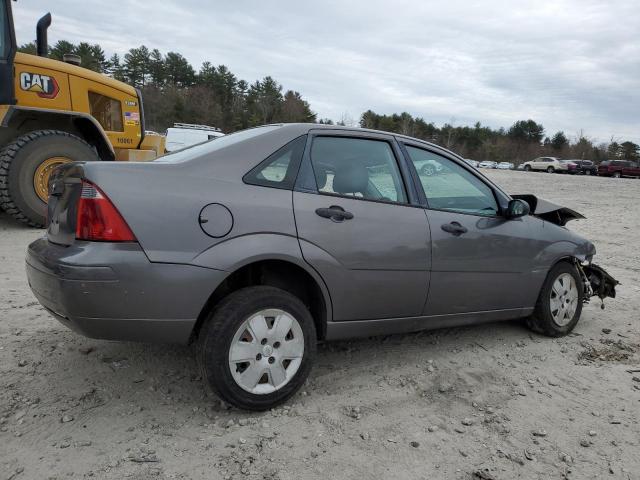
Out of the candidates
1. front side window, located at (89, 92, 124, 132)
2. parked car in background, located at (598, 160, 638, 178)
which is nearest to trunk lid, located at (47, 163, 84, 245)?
front side window, located at (89, 92, 124, 132)

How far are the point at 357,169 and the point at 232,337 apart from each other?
1369 millimetres

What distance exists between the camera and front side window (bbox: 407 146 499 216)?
3561 millimetres

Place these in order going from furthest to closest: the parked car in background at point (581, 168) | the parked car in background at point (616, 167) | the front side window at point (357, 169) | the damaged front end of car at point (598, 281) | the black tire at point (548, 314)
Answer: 1. the parked car in background at point (581, 168)
2. the parked car in background at point (616, 167)
3. the damaged front end of car at point (598, 281)
4. the black tire at point (548, 314)
5. the front side window at point (357, 169)

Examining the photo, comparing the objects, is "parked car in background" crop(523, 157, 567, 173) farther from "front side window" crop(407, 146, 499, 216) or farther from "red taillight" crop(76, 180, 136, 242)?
→ "red taillight" crop(76, 180, 136, 242)

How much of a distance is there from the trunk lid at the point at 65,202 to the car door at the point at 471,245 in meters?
2.16

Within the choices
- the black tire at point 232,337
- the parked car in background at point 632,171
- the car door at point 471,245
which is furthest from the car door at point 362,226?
Answer: the parked car in background at point 632,171

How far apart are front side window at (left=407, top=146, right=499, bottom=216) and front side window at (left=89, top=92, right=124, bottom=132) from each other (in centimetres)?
667

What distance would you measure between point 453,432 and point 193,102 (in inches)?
2352

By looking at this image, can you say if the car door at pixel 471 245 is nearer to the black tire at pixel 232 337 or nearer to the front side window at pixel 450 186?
the front side window at pixel 450 186

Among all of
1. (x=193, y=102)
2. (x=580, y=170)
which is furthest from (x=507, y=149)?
(x=193, y=102)

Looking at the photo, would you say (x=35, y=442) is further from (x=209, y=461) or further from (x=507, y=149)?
(x=507, y=149)

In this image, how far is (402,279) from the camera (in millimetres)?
3260

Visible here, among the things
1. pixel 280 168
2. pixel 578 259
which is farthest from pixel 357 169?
pixel 578 259

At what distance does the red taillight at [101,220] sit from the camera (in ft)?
8.05
